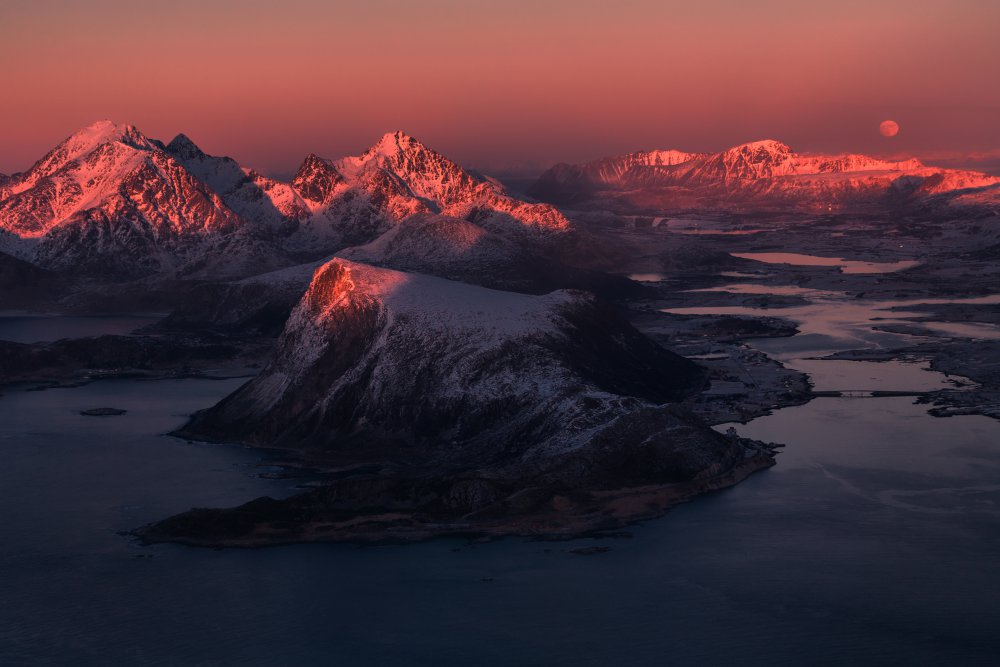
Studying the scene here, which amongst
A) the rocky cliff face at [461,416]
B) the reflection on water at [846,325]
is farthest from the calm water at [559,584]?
the reflection on water at [846,325]

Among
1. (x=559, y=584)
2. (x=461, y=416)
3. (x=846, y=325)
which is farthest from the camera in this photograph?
(x=846, y=325)

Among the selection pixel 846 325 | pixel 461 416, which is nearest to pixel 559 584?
pixel 461 416

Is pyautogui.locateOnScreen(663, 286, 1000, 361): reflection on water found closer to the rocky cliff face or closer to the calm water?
the rocky cliff face

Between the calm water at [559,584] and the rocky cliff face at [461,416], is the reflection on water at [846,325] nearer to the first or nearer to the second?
the rocky cliff face at [461,416]

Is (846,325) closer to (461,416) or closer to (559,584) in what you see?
(461,416)

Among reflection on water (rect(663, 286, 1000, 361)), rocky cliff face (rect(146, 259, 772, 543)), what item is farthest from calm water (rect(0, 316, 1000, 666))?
reflection on water (rect(663, 286, 1000, 361))
